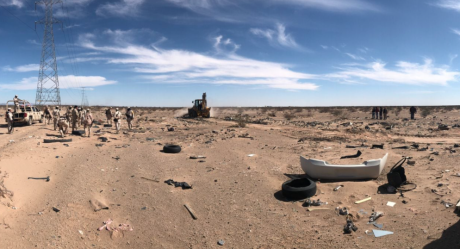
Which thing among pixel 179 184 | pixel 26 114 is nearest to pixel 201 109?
pixel 26 114

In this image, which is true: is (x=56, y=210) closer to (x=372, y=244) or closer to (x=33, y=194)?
(x=33, y=194)

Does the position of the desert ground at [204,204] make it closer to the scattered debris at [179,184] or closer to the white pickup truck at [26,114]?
the scattered debris at [179,184]

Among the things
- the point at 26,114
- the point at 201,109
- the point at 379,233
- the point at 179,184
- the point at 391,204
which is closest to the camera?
the point at 379,233

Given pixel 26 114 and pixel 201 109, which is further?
pixel 201 109

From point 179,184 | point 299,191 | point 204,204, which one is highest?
point 299,191

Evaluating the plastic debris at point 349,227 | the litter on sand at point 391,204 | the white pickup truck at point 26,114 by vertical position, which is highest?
the white pickup truck at point 26,114

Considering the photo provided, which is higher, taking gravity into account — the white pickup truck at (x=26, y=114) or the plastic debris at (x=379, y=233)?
the white pickup truck at (x=26, y=114)

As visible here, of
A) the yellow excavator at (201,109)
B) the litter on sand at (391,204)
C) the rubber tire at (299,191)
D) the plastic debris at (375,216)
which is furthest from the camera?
the yellow excavator at (201,109)

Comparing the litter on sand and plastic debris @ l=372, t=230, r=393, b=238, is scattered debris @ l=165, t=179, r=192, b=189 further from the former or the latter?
the litter on sand

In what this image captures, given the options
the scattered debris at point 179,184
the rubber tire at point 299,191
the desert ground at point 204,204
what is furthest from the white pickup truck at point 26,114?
the rubber tire at point 299,191

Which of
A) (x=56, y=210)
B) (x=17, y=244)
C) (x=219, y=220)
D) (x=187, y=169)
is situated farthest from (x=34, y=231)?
(x=187, y=169)

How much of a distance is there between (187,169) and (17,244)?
502 centimetres

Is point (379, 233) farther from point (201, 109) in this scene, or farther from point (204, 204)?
point (201, 109)

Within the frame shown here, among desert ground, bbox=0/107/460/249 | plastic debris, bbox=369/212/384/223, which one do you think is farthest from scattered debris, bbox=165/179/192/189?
plastic debris, bbox=369/212/384/223
